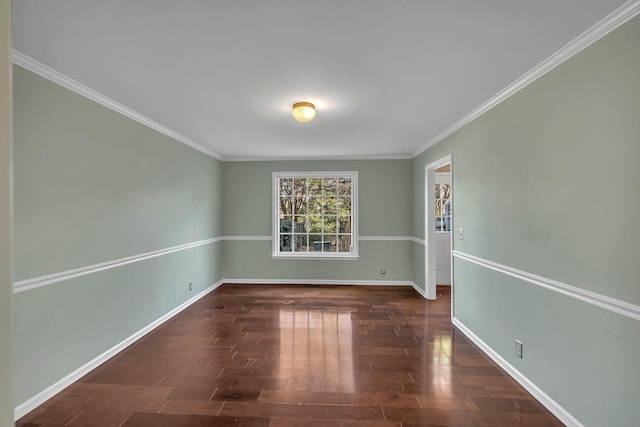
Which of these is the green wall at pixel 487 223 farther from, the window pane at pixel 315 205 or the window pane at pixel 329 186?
the window pane at pixel 315 205

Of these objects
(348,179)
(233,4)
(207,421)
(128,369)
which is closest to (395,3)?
(233,4)

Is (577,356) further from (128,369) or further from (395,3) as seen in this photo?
(128,369)

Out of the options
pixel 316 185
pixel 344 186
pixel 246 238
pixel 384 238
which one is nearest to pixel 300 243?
pixel 246 238

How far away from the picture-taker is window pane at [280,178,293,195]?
18.5ft

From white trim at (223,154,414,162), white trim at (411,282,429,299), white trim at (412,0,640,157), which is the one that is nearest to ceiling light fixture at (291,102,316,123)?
white trim at (412,0,640,157)

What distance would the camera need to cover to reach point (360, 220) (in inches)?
216

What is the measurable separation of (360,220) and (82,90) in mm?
4208

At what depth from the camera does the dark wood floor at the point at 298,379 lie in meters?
2.00

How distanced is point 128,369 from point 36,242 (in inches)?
50.7

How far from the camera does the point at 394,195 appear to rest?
543 centimetres

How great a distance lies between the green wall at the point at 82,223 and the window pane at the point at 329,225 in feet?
8.60

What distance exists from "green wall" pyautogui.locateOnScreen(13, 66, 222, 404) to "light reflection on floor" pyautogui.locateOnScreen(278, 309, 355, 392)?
161 centimetres

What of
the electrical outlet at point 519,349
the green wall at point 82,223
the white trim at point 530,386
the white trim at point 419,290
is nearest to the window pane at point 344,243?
the white trim at point 419,290

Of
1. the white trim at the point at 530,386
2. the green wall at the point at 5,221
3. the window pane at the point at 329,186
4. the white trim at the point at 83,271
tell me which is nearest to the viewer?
the green wall at the point at 5,221
